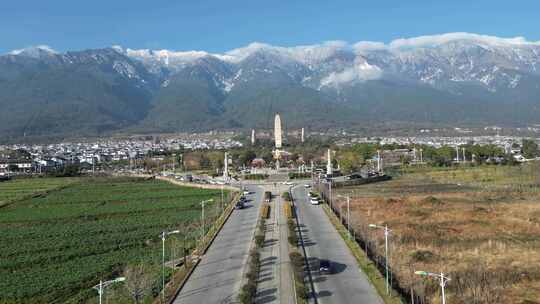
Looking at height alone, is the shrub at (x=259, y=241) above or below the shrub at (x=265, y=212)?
below

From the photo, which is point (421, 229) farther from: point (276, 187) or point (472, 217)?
Answer: point (276, 187)

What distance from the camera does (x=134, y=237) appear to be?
110ft

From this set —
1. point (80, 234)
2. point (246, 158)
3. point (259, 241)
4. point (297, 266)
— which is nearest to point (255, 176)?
point (246, 158)

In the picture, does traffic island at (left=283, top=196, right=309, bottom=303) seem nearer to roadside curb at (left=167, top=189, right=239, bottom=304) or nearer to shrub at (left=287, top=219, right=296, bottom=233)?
A: shrub at (left=287, top=219, right=296, bottom=233)

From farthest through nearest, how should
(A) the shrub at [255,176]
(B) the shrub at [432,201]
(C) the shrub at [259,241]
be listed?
(A) the shrub at [255,176]
(B) the shrub at [432,201]
(C) the shrub at [259,241]

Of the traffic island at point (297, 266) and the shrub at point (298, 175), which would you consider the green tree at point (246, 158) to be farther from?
the traffic island at point (297, 266)

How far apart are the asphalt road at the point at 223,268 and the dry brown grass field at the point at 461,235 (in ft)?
21.2

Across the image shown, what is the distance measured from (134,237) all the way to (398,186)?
115 feet

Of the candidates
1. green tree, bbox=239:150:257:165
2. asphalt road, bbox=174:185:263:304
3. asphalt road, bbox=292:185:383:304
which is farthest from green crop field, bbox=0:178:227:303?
green tree, bbox=239:150:257:165

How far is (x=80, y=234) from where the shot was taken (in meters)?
35.3

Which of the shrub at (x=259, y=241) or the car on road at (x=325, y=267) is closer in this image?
the car on road at (x=325, y=267)

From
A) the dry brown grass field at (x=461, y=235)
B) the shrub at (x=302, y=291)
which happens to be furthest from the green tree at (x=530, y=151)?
the shrub at (x=302, y=291)

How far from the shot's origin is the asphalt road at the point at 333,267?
19750mm

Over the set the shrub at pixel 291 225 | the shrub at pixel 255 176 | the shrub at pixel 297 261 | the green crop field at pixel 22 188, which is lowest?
the shrub at pixel 297 261
